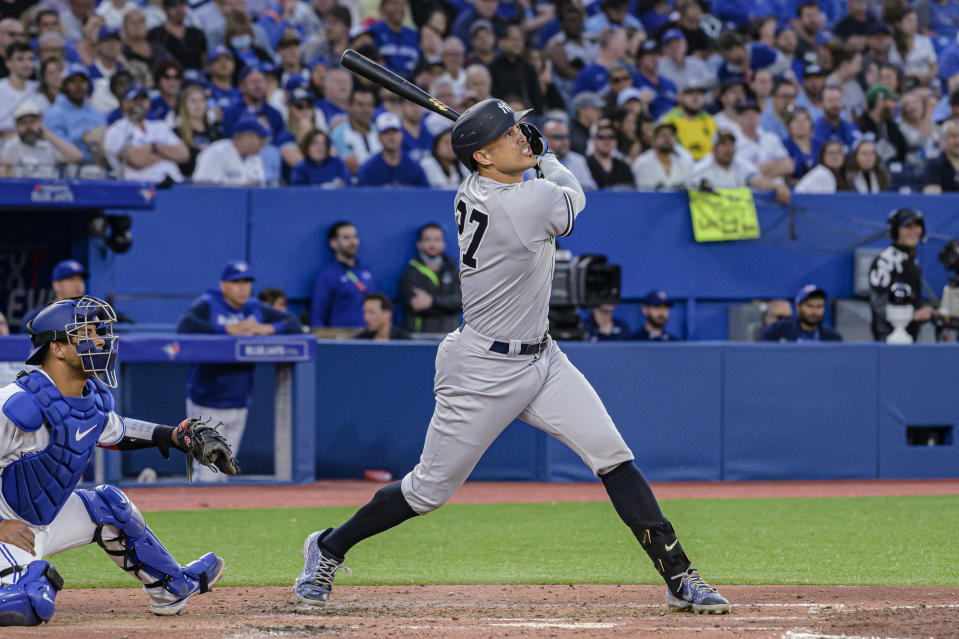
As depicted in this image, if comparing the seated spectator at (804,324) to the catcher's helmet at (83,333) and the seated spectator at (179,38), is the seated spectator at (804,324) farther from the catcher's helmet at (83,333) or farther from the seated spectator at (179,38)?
the catcher's helmet at (83,333)

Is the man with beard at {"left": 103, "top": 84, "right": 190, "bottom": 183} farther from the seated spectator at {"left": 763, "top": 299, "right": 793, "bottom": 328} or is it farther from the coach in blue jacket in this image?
the seated spectator at {"left": 763, "top": 299, "right": 793, "bottom": 328}

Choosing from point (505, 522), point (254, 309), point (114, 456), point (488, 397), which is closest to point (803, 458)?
point (505, 522)

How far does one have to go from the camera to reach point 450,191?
459 inches

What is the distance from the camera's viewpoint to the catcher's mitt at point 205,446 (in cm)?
481

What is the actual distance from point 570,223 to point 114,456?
18.5ft

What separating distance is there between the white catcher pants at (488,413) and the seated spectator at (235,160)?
679cm

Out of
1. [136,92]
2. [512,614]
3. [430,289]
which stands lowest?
→ [512,614]

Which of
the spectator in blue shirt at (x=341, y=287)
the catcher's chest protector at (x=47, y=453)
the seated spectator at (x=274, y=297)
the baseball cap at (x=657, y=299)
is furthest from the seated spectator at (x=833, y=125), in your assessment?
the catcher's chest protector at (x=47, y=453)

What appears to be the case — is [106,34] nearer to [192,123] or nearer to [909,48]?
[192,123]

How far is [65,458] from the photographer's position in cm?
470

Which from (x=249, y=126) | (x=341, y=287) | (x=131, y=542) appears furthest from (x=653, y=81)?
(x=131, y=542)

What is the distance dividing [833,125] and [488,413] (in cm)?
1014

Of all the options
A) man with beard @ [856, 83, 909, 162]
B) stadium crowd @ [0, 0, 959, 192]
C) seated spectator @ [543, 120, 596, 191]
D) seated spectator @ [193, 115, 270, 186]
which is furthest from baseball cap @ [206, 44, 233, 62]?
man with beard @ [856, 83, 909, 162]

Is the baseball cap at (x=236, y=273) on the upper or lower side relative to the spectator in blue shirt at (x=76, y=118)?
lower
